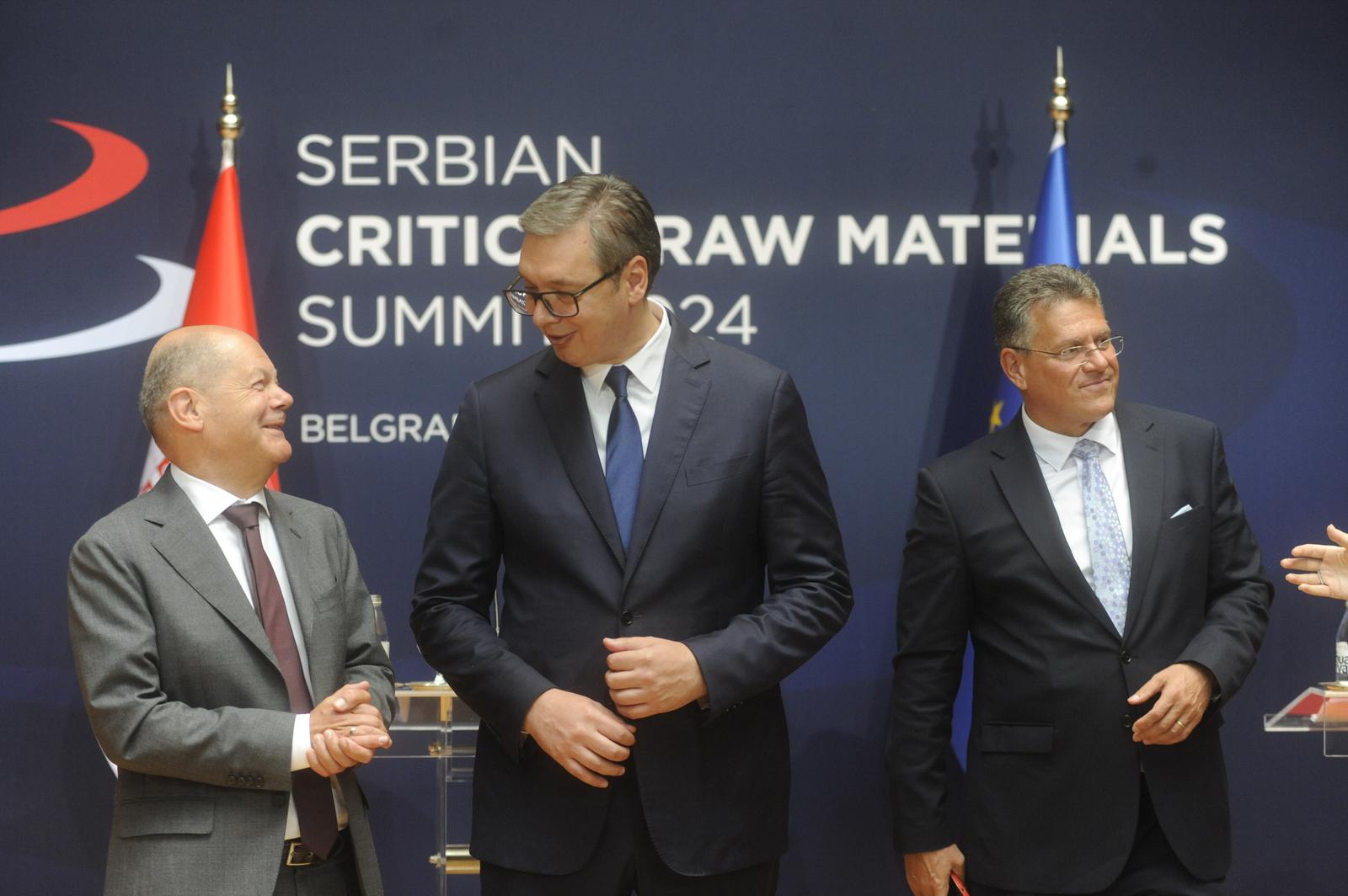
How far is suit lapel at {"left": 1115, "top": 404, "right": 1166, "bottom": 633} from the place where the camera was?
294cm

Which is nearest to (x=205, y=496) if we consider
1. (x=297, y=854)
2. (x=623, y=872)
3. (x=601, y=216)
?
(x=297, y=854)

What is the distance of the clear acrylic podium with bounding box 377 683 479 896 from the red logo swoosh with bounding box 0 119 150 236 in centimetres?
179

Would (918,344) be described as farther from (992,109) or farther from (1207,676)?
(1207,676)

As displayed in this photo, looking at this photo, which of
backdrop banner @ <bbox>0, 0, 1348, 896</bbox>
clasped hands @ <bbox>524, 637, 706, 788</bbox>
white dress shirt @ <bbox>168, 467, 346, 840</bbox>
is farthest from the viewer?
backdrop banner @ <bbox>0, 0, 1348, 896</bbox>

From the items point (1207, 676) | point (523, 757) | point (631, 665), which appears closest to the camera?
point (631, 665)

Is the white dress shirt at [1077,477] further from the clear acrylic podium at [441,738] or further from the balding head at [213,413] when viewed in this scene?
the balding head at [213,413]

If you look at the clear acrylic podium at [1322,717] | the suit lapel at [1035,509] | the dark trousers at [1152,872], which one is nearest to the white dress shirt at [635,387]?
the suit lapel at [1035,509]

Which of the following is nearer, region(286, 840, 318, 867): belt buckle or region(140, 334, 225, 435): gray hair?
region(286, 840, 318, 867): belt buckle

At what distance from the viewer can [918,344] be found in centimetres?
415

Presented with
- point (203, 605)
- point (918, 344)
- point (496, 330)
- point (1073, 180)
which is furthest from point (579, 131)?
point (203, 605)

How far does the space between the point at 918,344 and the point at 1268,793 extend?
1686 mm

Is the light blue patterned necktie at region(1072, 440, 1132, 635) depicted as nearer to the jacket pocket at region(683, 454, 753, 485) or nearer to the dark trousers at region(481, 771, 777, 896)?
the jacket pocket at region(683, 454, 753, 485)

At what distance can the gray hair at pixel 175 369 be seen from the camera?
2785mm

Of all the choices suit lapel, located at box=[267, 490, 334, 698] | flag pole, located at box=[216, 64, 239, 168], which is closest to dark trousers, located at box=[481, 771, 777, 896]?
suit lapel, located at box=[267, 490, 334, 698]
